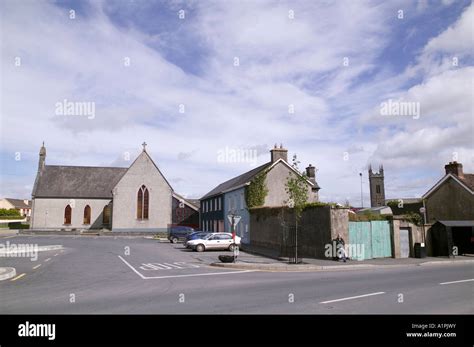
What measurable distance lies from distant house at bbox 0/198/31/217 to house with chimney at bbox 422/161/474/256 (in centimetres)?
11329

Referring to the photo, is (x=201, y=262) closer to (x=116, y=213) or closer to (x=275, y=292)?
(x=275, y=292)

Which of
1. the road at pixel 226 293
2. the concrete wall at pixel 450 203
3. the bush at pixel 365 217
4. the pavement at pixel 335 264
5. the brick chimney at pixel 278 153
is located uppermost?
the brick chimney at pixel 278 153

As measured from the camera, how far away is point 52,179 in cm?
6575

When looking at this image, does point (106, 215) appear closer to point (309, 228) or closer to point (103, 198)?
point (103, 198)

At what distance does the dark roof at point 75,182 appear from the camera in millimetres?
64125

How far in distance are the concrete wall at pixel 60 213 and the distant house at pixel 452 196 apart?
51808 mm

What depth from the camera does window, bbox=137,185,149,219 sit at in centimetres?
5739

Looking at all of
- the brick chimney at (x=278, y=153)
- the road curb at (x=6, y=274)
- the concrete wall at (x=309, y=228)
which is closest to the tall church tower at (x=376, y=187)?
the brick chimney at (x=278, y=153)

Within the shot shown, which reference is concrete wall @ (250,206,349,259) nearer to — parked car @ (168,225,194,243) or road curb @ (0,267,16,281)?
parked car @ (168,225,194,243)

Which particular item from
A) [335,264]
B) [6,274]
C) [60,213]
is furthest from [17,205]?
[335,264]

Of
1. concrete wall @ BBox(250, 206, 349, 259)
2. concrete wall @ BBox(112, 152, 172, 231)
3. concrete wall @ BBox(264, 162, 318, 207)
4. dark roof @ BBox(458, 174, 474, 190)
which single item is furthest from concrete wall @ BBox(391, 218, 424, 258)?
concrete wall @ BBox(112, 152, 172, 231)

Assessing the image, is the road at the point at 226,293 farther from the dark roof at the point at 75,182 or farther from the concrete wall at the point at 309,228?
the dark roof at the point at 75,182

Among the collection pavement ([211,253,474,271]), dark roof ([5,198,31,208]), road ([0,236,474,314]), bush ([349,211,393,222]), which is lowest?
pavement ([211,253,474,271])

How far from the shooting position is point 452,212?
105 feet
